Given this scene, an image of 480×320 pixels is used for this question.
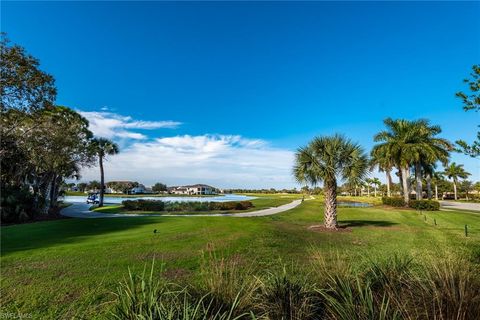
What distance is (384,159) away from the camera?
129 ft

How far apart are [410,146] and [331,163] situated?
25672 mm

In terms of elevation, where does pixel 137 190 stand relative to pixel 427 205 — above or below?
above

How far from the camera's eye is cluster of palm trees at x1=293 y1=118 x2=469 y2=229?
1747 cm

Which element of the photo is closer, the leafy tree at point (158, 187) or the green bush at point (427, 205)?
the green bush at point (427, 205)

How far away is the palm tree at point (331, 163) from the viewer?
1738 centimetres

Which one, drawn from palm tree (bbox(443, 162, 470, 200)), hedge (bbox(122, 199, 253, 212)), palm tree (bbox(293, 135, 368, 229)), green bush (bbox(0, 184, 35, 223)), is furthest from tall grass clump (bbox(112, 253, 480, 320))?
palm tree (bbox(443, 162, 470, 200))

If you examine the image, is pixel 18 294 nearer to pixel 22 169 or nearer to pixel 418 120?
pixel 22 169

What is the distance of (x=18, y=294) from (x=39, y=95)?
11.8 m

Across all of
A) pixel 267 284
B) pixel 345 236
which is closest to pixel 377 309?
pixel 267 284

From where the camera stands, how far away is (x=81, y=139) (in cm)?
3103

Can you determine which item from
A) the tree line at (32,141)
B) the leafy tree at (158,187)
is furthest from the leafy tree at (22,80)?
the leafy tree at (158,187)

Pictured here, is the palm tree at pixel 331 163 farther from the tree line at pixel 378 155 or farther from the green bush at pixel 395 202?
the green bush at pixel 395 202

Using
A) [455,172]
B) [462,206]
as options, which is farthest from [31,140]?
[455,172]

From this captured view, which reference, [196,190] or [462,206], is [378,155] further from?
[196,190]
